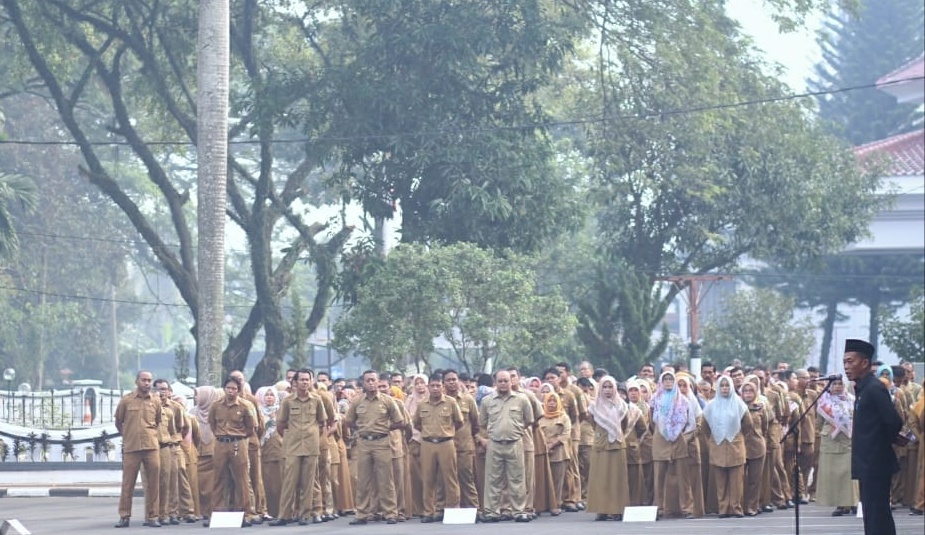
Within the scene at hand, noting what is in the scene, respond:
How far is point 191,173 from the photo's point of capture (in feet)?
220

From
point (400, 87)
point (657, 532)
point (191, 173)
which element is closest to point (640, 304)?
point (400, 87)

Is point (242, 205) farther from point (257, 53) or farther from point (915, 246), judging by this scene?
point (915, 246)

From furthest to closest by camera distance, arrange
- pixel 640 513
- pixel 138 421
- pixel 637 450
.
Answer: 1. pixel 637 450
2. pixel 640 513
3. pixel 138 421

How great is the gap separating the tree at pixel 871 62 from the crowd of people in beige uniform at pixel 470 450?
47.2 m

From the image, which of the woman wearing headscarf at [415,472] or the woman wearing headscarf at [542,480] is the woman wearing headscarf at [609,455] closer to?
the woman wearing headscarf at [542,480]

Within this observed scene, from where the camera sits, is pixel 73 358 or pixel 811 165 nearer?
pixel 811 165

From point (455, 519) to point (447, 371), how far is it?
1.74 meters

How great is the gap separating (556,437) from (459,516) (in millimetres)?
1738

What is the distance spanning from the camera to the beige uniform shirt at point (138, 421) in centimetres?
1977

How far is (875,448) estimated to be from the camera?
12.8 metres

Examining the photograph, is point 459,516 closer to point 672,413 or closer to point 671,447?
point 671,447

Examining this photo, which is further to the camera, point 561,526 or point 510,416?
point 510,416

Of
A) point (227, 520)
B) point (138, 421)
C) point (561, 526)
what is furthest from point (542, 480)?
point (138, 421)

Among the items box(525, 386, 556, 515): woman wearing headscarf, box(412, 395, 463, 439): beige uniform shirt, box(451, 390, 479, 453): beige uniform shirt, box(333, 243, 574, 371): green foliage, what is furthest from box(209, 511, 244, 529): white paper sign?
box(333, 243, 574, 371): green foliage
